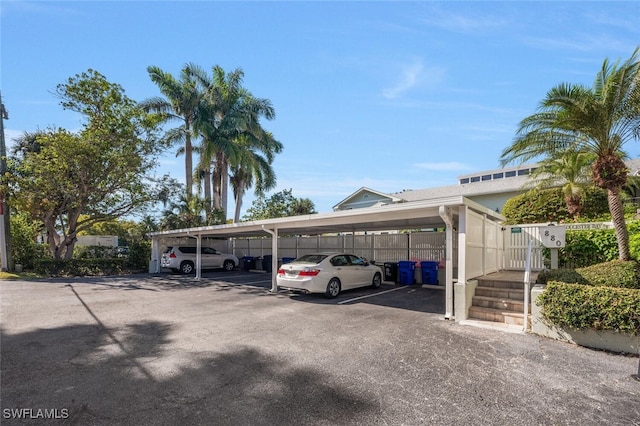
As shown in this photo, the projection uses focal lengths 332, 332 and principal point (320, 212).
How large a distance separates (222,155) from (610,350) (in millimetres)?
22809

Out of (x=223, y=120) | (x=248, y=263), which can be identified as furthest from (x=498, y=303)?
(x=223, y=120)

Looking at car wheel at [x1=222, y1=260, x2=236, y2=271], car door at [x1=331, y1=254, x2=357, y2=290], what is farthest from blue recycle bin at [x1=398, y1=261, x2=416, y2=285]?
car wheel at [x1=222, y1=260, x2=236, y2=271]

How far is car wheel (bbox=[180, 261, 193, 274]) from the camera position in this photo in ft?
58.6

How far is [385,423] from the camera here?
129 inches

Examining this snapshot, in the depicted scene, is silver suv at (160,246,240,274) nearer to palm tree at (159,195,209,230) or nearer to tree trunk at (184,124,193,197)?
palm tree at (159,195,209,230)

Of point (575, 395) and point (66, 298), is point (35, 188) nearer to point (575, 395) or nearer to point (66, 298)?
point (66, 298)

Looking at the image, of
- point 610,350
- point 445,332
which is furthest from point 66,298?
point 610,350

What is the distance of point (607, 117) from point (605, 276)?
3.72 metres

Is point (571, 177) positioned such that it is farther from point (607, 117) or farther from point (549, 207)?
point (607, 117)

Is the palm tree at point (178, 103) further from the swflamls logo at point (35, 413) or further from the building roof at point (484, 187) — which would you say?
the swflamls logo at point (35, 413)

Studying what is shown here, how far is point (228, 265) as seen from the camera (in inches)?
789

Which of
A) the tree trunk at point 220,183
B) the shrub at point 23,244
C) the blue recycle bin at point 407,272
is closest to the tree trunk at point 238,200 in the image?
the tree trunk at point 220,183

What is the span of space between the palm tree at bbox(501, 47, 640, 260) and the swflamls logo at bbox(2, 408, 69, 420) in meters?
10.6

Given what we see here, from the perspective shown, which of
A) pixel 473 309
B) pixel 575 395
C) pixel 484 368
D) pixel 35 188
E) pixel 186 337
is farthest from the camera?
pixel 35 188
